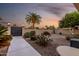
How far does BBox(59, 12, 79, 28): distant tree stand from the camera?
1.93m

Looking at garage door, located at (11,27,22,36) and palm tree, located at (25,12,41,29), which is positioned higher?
palm tree, located at (25,12,41,29)

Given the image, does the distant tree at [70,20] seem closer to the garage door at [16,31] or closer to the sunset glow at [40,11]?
the sunset glow at [40,11]

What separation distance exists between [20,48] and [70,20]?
65 cm

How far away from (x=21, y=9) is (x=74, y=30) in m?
0.64

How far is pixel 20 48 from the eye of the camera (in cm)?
193

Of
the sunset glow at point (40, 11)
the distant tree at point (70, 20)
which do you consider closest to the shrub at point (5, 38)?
the sunset glow at point (40, 11)

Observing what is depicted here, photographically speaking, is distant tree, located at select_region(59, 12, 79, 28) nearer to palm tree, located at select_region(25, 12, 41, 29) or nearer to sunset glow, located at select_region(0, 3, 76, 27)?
sunset glow, located at select_region(0, 3, 76, 27)

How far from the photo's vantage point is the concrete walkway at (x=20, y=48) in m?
1.91

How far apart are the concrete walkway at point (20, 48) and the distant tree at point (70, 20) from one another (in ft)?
1.40

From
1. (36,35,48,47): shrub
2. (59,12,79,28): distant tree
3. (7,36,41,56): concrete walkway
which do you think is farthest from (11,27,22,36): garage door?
(59,12,79,28): distant tree

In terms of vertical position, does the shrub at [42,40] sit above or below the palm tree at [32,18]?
below

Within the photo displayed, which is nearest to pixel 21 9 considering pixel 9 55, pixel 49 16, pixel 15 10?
pixel 15 10

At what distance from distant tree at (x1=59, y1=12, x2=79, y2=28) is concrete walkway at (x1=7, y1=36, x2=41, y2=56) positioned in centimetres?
43

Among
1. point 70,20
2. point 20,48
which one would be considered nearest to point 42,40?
point 20,48
